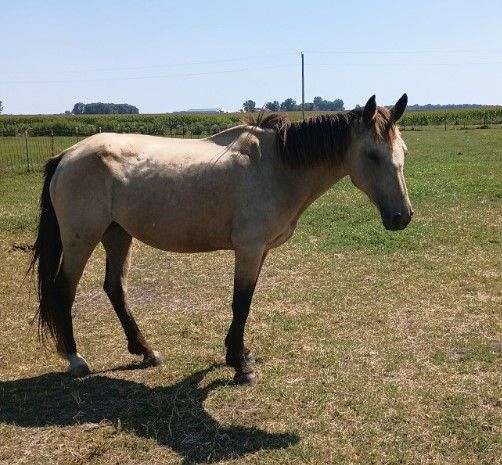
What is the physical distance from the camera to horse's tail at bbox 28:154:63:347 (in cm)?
460

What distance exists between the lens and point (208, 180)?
4.27 metres

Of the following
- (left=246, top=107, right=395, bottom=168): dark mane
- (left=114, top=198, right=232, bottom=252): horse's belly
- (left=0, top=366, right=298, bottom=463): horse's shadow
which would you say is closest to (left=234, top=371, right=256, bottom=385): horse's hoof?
(left=0, top=366, right=298, bottom=463): horse's shadow

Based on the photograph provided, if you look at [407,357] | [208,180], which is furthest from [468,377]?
[208,180]

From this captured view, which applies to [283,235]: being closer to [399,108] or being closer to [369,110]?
[369,110]

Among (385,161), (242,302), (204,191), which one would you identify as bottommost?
(242,302)

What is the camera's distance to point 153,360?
4777mm

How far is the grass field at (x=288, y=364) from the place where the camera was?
3529mm

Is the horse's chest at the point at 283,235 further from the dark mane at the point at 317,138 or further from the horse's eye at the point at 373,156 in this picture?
the horse's eye at the point at 373,156

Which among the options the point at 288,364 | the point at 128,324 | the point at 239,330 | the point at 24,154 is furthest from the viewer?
the point at 24,154

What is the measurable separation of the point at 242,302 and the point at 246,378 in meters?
0.63

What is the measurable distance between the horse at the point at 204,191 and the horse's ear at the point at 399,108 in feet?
0.32

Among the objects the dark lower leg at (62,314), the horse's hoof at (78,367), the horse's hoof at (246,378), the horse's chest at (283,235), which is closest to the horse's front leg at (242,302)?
the horse's hoof at (246,378)

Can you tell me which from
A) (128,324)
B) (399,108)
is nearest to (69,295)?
(128,324)

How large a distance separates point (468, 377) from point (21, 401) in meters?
3.56
